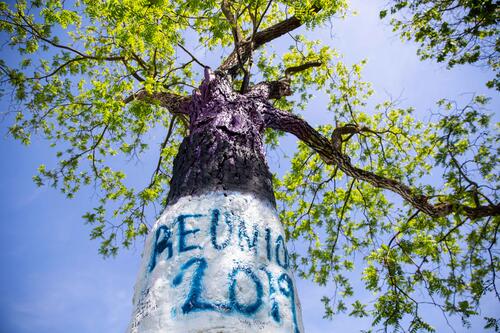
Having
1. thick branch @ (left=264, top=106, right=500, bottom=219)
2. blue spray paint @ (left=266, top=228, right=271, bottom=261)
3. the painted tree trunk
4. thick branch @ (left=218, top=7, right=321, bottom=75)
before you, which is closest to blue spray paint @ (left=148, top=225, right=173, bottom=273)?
the painted tree trunk

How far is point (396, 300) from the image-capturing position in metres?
5.92

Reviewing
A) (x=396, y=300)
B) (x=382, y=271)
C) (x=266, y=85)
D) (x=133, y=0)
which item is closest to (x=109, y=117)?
(x=133, y=0)

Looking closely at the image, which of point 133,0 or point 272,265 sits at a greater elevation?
point 133,0

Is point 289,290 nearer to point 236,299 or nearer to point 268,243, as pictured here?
point 268,243

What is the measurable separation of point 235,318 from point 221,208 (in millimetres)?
696

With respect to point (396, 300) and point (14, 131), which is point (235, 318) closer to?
point (396, 300)

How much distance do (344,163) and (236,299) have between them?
3.74m

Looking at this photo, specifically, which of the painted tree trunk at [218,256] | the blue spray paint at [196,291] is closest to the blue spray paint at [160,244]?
the painted tree trunk at [218,256]

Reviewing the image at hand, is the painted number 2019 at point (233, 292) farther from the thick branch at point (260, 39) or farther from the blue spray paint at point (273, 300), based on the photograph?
the thick branch at point (260, 39)

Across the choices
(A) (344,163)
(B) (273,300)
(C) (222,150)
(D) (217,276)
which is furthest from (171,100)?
(B) (273,300)

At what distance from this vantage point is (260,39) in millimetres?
6441

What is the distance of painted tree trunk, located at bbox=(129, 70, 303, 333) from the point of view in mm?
1806

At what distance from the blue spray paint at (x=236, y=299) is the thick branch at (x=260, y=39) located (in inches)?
171

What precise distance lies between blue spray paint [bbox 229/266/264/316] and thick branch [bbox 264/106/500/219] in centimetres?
240
